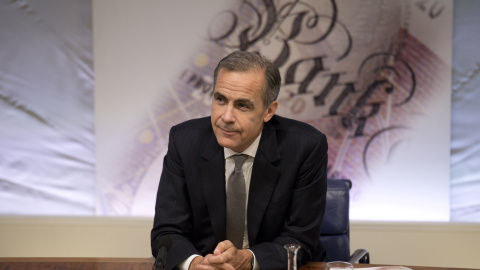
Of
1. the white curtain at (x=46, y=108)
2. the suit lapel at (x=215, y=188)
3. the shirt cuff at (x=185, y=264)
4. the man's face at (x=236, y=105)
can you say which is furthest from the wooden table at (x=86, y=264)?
the white curtain at (x=46, y=108)

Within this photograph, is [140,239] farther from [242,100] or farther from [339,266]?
[339,266]

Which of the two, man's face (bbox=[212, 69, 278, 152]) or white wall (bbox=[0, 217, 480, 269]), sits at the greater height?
man's face (bbox=[212, 69, 278, 152])

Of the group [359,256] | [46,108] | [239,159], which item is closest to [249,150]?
[239,159]

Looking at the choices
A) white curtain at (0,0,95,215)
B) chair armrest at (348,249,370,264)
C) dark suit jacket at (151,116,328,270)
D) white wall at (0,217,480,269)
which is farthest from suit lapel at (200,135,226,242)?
white curtain at (0,0,95,215)

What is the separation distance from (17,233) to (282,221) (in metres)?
2.44

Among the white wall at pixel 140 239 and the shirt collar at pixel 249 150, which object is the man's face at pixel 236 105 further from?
the white wall at pixel 140 239

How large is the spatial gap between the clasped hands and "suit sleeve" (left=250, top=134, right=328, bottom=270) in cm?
13

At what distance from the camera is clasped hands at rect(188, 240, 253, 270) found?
1.95 meters

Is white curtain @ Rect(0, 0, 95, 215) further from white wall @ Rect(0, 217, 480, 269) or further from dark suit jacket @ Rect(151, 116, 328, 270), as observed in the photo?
dark suit jacket @ Rect(151, 116, 328, 270)

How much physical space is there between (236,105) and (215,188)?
0.37 metres

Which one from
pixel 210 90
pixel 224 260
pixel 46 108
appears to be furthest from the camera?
pixel 46 108

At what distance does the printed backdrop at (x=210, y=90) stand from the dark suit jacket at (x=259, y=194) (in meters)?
1.43

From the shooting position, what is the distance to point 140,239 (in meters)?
3.87

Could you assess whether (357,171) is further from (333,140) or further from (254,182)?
(254,182)
